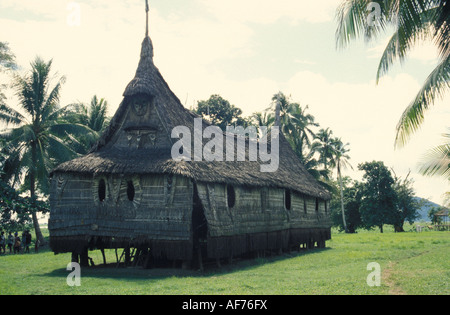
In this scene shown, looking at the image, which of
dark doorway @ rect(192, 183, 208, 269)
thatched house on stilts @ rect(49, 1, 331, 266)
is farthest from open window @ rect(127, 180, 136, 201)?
dark doorway @ rect(192, 183, 208, 269)

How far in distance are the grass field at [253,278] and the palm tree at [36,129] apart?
8757 millimetres

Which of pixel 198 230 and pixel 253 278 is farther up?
pixel 198 230

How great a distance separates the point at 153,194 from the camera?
1574cm

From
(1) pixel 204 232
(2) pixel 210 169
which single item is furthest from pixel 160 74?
(1) pixel 204 232

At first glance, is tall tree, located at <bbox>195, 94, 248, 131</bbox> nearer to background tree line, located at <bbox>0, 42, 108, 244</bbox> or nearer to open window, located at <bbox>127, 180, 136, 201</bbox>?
background tree line, located at <bbox>0, 42, 108, 244</bbox>

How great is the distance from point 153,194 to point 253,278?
4.65 m

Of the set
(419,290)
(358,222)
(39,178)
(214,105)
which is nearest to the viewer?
(419,290)

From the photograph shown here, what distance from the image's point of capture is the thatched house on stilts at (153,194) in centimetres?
1545

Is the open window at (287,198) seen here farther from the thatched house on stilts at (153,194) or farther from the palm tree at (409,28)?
the palm tree at (409,28)

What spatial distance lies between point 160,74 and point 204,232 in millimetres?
6869

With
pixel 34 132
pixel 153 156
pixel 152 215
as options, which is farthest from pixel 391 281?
pixel 34 132

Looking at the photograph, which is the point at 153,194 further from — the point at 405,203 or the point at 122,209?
the point at 405,203

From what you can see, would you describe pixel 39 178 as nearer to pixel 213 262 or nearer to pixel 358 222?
pixel 213 262

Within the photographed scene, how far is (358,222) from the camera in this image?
50.4m
